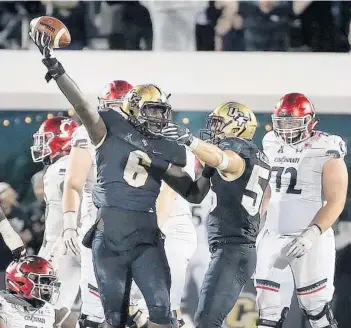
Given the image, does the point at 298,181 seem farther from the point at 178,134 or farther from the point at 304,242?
the point at 178,134

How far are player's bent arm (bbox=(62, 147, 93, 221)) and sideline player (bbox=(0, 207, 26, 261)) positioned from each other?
239 millimetres

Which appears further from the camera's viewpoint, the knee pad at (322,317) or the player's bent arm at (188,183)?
the knee pad at (322,317)

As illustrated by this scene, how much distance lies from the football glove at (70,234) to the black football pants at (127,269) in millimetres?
302

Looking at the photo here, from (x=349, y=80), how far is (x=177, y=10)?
78 centimetres

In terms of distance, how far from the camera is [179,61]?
337 centimetres

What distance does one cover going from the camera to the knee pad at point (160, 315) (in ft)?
9.72

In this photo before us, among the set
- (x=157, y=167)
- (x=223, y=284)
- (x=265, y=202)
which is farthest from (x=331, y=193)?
(x=157, y=167)

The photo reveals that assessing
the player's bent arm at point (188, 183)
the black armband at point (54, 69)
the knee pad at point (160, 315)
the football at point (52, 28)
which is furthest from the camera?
the player's bent arm at point (188, 183)

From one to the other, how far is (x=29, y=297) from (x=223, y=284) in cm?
79

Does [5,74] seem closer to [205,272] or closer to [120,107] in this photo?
[120,107]

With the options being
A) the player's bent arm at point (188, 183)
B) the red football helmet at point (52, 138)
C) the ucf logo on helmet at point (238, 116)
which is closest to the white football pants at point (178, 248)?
the player's bent arm at point (188, 183)

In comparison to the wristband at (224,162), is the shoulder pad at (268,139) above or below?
above

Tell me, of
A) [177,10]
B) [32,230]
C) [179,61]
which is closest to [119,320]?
[32,230]

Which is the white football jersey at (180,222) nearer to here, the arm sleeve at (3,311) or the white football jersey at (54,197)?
the white football jersey at (54,197)
